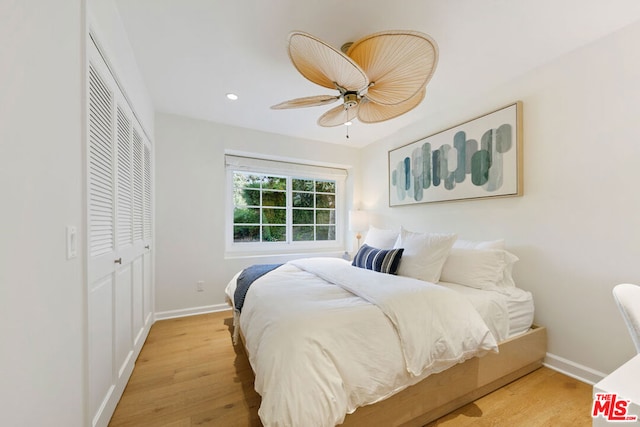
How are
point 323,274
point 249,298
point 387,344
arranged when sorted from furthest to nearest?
1. point 323,274
2. point 249,298
3. point 387,344

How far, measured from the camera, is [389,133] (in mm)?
3547

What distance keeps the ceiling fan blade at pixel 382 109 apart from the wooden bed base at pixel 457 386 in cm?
180

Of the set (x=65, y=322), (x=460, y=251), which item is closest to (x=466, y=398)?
(x=460, y=251)

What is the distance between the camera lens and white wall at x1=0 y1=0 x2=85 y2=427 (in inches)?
25.4

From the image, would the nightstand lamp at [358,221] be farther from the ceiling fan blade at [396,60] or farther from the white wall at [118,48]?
the white wall at [118,48]

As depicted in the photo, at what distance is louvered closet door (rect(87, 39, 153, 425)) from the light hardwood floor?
0.15 m

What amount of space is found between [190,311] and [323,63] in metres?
3.06

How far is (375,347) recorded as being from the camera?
1218 millimetres

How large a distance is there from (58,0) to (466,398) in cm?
277

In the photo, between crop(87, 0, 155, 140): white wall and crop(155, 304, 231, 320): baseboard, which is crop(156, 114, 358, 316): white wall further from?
crop(87, 0, 155, 140): white wall

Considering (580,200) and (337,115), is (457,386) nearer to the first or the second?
(580,200)

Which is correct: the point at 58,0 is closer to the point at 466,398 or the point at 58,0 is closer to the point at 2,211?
the point at 2,211

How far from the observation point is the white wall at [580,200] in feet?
5.32

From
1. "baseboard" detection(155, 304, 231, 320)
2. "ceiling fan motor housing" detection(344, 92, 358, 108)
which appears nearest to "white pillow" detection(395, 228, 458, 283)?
"ceiling fan motor housing" detection(344, 92, 358, 108)
